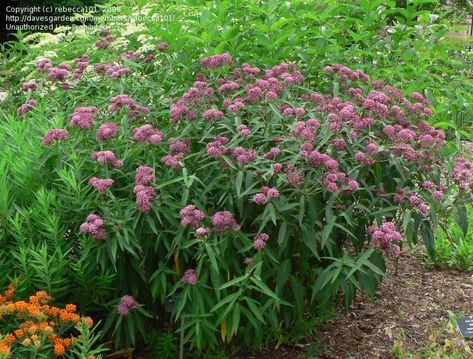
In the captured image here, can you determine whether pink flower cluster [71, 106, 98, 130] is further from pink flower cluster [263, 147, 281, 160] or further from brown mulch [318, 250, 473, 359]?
brown mulch [318, 250, 473, 359]

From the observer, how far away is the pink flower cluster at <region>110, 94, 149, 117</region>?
11.2 feet

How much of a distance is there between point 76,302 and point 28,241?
0.39m

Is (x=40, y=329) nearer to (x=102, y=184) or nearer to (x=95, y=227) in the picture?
(x=95, y=227)

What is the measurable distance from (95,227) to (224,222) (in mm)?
567

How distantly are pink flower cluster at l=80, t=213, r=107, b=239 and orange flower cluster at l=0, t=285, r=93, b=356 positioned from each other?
1.07 ft

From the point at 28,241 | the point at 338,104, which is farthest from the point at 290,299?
the point at 28,241

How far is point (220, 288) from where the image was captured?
2971 mm

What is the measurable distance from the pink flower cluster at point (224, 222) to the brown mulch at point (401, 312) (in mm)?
1242

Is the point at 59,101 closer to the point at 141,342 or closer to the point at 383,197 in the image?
the point at 141,342

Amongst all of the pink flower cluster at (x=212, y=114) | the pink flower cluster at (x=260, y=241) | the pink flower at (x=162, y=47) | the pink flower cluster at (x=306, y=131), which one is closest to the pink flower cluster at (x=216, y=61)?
the pink flower at (x=162, y=47)

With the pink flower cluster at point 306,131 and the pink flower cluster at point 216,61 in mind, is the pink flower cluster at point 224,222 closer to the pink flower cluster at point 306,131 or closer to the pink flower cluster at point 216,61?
the pink flower cluster at point 306,131

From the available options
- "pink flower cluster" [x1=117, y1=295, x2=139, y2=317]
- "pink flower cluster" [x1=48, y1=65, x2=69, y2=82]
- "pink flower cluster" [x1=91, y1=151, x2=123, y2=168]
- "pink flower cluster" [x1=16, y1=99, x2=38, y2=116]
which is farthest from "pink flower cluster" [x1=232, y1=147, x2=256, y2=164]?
"pink flower cluster" [x1=16, y1=99, x2=38, y2=116]

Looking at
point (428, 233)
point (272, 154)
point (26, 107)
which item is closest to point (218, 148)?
point (272, 154)

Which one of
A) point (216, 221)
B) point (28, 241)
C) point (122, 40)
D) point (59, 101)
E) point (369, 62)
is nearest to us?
point (216, 221)
